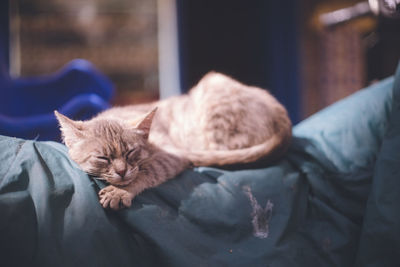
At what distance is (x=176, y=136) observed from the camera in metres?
1.42

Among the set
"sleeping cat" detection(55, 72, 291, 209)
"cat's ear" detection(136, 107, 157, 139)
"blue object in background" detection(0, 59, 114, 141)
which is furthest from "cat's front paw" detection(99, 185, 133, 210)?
"blue object in background" detection(0, 59, 114, 141)

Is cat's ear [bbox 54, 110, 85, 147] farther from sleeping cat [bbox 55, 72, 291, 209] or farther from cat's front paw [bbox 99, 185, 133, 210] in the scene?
cat's front paw [bbox 99, 185, 133, 210]

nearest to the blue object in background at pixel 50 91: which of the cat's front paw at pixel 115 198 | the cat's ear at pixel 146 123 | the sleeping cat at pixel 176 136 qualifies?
the sleeping cat at pixel 176 136

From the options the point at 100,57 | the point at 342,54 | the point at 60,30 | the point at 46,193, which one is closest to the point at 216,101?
the point at 46,193

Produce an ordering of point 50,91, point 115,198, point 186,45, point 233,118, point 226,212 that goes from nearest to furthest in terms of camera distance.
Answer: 1. point 115,198
2. point 226,212
3. point 233,118
4. point 50,91
5. point 186,45

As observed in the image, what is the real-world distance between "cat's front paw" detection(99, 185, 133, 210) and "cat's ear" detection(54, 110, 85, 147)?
0.72ft

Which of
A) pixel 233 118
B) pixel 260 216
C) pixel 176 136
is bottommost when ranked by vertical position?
pixel 260 216

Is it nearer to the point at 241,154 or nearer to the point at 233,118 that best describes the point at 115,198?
the point at 241,154

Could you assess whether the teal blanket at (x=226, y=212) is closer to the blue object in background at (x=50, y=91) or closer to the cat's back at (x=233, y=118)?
the cat's back at (x=233, y=118)

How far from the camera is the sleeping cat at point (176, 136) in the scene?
886 mm

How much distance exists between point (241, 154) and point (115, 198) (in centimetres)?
51

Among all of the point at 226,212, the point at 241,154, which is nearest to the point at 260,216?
the point at 226,212

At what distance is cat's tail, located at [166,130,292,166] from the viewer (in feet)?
3.54

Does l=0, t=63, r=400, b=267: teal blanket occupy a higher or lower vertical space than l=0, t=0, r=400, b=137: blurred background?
lower
